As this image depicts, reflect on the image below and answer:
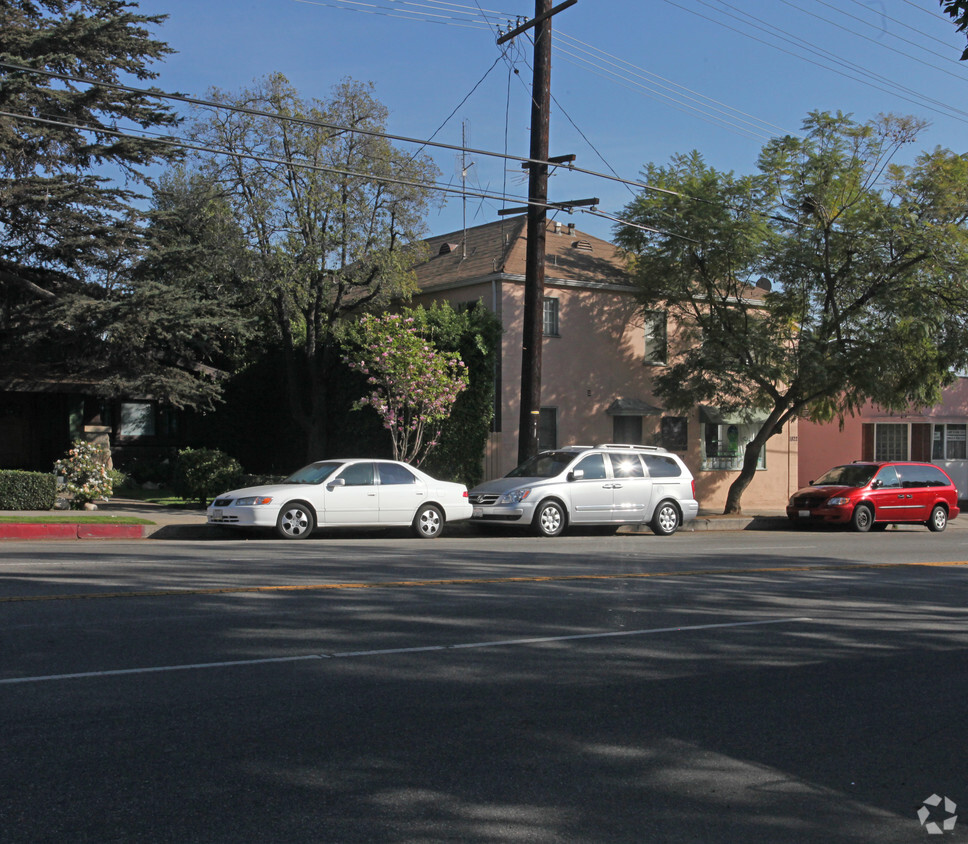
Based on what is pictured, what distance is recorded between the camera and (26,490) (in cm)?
1864

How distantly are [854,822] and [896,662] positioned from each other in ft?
11.5

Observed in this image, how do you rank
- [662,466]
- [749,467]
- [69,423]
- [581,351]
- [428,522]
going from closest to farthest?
[428,522] → [662,466] → [749,467] → [581,351] → [69,423]

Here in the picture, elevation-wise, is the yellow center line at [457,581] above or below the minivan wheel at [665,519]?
below

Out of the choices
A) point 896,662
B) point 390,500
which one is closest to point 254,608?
point 896,662

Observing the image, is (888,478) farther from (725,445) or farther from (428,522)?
(428,522)

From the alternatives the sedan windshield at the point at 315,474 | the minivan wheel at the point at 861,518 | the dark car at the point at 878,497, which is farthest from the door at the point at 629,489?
the minivan wheel at the point at 861,518

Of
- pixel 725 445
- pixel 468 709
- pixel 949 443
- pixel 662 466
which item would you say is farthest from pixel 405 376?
pixel 949 443

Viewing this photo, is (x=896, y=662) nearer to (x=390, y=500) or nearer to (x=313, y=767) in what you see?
(x=313, y=767)

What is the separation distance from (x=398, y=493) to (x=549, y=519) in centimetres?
308

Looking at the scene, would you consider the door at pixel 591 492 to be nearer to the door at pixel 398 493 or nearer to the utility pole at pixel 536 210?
the utility pole at pixel 536 210

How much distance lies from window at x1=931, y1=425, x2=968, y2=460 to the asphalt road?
83.6ft

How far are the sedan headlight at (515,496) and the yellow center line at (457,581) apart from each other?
5.73 meters

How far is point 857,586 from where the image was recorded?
38.8 ft

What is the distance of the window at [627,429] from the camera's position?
2767 centimetres
